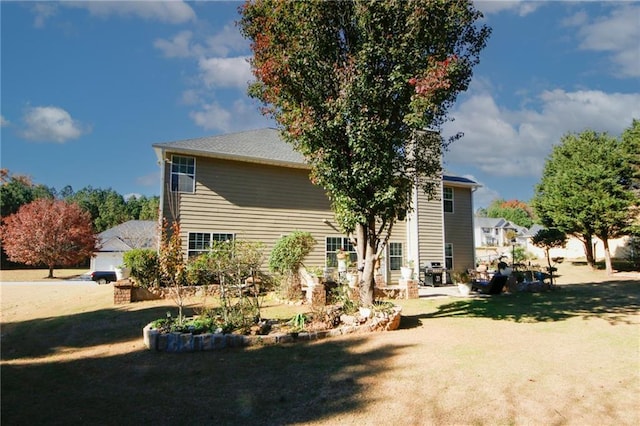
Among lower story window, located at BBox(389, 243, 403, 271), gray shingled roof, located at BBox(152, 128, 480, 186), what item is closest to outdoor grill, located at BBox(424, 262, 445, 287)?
lower story window, located at BBox(389, 243, 403, 271)

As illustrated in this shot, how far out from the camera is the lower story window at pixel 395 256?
673 inches

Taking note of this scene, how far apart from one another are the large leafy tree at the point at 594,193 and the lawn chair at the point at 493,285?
1228 cm

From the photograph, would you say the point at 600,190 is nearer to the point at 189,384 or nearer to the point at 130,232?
the point at 189,384

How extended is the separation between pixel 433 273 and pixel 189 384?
14584 millimetres

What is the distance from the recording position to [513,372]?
→ 194 inches

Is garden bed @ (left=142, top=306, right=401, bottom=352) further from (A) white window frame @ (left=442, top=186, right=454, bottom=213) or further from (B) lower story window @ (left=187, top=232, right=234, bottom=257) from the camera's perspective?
(A) white window frame @ (left=442, top=186, right=454, bottom=213)

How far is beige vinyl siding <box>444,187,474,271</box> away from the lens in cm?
1909

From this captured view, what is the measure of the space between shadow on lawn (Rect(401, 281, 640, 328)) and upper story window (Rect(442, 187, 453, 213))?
6.37 metres

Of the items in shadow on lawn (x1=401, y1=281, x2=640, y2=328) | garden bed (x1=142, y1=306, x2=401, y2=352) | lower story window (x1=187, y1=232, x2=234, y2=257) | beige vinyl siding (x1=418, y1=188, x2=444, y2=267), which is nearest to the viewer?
garden bed (x1=142, y1=306, x2=401, y2=352)

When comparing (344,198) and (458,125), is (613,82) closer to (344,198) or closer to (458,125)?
(458,125)

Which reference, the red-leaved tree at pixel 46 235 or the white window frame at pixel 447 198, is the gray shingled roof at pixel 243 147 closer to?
the white window frame at pixel 447 198

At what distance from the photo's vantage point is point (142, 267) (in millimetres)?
11617

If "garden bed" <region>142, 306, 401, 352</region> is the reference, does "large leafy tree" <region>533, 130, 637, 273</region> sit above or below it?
above

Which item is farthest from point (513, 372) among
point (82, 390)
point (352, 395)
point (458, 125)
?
point (458, 125)
